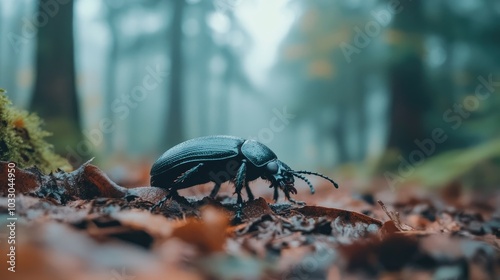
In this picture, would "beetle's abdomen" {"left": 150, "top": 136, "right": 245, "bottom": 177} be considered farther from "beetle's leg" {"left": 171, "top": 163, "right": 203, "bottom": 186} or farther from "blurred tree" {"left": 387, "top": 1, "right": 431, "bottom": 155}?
"blurred tree" {"left": 387, "top": 1, "right": 431, "bottom": 155}

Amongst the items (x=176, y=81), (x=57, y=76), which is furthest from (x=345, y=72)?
(x=57, y=76)

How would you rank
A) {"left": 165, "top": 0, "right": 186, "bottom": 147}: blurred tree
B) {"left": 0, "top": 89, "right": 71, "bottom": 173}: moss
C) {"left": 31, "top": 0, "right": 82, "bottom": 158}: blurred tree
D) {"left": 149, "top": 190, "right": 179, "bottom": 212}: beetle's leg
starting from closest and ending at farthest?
{"left": 149, "top": 190, "right": 179, "bottom": 212}: beetle's leg, {"left": 0, "top": 89, "right": 71, "bottom": 173}: moss, {"left": 31, "top": 0, "right": 82, "bottom": 158}: blurred tree, {"left": 165, "top": 0, "right": 186, "bottom": 147}: blurred tree

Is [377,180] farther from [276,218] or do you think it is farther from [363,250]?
[363,250]

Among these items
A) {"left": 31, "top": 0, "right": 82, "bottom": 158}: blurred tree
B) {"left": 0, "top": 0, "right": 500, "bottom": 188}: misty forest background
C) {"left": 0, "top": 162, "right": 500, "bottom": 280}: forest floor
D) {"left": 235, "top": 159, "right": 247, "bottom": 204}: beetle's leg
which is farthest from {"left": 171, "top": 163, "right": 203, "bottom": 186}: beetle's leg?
{"left": 31, "top": 0, "right": 82, "bottom": 158}: blurred tree

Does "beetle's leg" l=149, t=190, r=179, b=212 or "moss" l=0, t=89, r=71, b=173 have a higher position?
"moss" l=0, t=89, r=71, b=173

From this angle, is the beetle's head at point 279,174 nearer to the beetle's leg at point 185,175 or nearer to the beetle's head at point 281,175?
the beetle's head at point 281,175

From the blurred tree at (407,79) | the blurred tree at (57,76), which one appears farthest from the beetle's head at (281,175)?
the blurred tree at (407,79)

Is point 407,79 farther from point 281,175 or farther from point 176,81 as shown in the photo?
point 176,81
